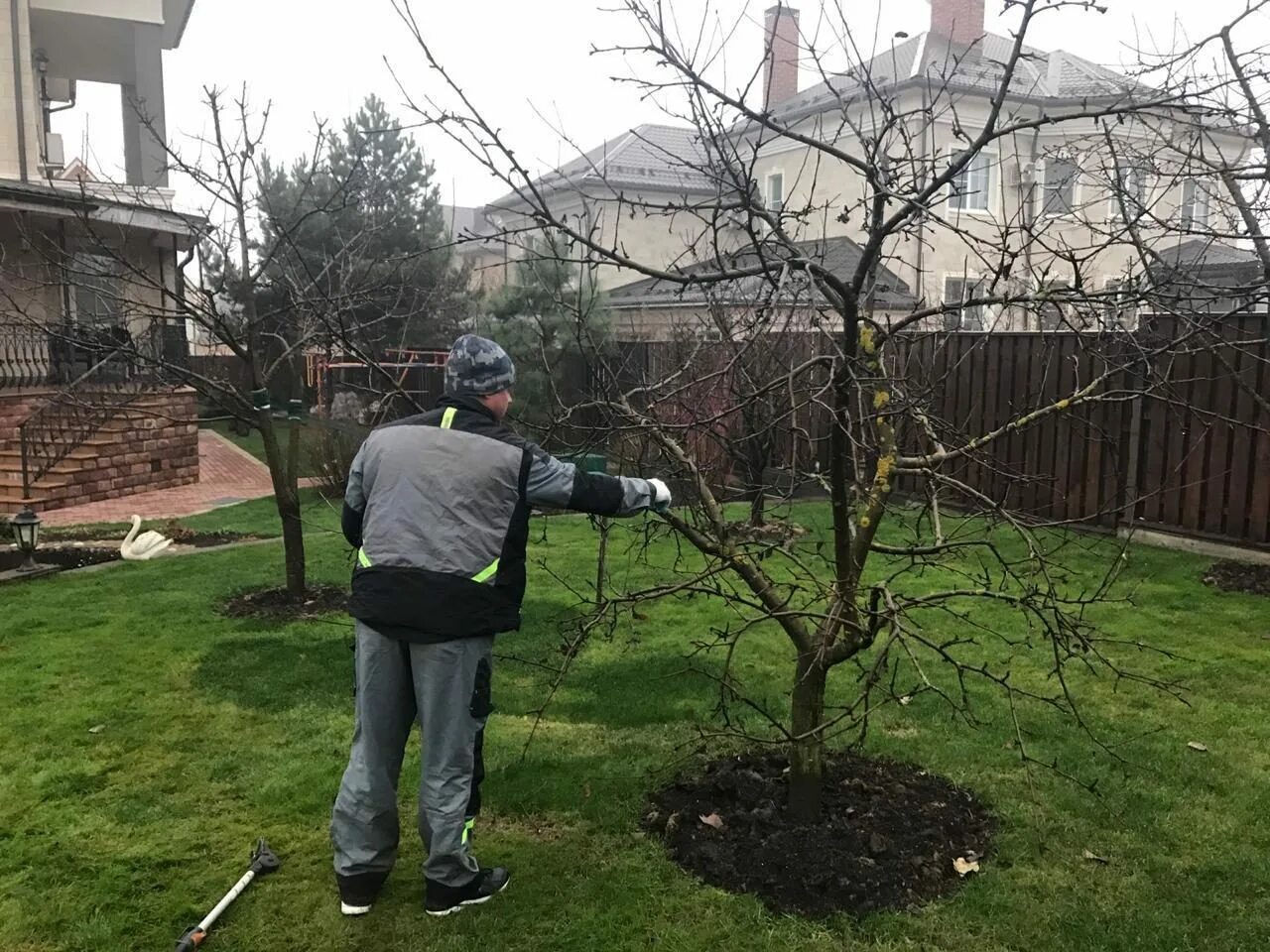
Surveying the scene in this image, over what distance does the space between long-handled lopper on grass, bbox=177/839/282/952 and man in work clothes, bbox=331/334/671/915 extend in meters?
0.37

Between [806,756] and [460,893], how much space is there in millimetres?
1290

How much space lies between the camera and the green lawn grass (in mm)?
3248

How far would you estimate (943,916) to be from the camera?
3.24 m

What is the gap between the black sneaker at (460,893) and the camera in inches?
131

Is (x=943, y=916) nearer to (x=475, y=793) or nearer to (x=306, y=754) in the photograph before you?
(x=475, y=793)

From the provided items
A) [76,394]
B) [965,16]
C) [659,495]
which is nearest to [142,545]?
[76,394]

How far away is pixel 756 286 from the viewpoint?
1088 centimetres

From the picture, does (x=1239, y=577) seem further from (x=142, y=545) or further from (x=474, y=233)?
(x=142, y=545)

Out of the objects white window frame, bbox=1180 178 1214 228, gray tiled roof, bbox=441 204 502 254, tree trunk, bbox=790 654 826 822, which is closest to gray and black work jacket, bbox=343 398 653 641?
gray tiled roof, bbox=441 204 502 254

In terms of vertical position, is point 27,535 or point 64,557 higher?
point 27,535

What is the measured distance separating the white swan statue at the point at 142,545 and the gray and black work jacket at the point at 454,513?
6.86 meters

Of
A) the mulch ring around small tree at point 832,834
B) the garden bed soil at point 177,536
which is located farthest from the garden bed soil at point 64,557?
the mulch ring around small tree at point 832,834

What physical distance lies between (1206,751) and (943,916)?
2.01m

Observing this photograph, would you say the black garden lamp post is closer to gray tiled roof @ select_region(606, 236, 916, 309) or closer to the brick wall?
the brick wall
